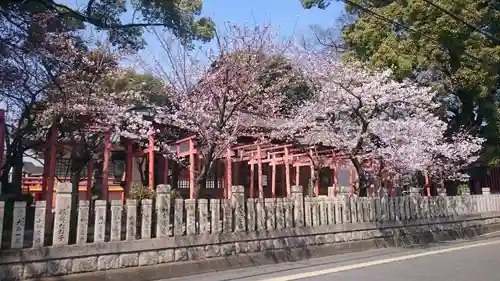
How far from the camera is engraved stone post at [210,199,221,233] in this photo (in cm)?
993

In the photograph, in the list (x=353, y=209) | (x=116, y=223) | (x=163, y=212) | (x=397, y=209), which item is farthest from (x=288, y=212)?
(x=397, y=209)

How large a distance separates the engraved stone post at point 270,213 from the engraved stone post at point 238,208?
78 centimetres

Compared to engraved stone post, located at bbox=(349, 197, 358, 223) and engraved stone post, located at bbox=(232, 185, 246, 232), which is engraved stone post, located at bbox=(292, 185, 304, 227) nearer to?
engraved stone post, located at bbox=(232, 185, 246, 232)

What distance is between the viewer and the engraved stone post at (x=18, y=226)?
736 centimetres

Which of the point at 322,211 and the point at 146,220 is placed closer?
the point at 146,220

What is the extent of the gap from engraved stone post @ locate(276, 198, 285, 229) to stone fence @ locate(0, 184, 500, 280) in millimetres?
25

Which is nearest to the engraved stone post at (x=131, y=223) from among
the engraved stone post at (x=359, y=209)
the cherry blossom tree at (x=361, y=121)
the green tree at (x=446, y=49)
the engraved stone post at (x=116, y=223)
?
the engraved stone post at (x=116, y=223)

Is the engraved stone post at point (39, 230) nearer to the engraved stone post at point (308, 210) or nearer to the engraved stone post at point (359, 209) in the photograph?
the engraved stone post at point (308, 210)

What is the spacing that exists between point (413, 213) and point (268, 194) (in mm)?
7971

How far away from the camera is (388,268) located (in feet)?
32.7

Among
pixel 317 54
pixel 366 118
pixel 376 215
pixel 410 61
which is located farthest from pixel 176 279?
pixel 410 61

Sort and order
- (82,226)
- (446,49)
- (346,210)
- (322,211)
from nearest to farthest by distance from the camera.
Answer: (82,226) → (322,211) → (346,210) → (446,49)

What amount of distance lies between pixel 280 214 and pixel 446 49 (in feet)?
42.3

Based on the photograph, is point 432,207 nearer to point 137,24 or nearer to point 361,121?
point 361,121
